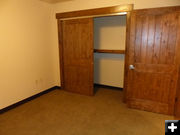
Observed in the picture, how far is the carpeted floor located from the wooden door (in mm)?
311

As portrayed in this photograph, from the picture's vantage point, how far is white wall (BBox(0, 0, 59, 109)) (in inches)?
103

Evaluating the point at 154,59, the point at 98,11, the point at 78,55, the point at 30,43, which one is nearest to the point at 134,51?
the point at 154,59

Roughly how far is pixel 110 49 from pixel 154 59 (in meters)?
1.62

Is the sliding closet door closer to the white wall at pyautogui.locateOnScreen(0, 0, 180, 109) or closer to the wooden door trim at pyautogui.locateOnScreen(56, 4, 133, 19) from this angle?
the wooden door trim at pyautogui.locateOnScreen(56, 4, 133, 19)


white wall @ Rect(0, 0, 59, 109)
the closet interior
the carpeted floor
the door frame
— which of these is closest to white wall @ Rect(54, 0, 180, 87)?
the closet interior

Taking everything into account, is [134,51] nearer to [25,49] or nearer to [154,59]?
[154,59]

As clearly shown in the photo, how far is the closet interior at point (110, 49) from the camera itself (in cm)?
373

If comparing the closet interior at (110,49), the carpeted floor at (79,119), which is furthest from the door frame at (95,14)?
A: the closet interior at (110,49)

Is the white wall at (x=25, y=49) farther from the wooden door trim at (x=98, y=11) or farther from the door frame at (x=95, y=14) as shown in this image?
the wooden door trim at (x=98, y=11)

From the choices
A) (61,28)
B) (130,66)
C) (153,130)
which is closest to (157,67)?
(130,66)

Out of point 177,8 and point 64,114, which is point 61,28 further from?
point 177,8

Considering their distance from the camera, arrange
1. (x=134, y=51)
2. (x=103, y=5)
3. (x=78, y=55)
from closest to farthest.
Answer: (x=134, y=51) < (x=103, y=5) < (x=78, y=55)

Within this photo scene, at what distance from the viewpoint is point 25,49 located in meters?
3.04

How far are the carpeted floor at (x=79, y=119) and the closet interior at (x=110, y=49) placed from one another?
985mm
